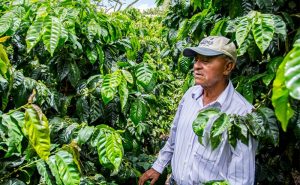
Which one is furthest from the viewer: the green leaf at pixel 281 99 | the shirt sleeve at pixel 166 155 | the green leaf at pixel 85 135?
the shirt sleeve at pixel 166 155

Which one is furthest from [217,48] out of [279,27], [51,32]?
[51,32]

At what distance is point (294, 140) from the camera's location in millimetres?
1984

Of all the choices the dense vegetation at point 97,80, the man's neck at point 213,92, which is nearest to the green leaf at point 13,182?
the dense vegetation at point 97,80

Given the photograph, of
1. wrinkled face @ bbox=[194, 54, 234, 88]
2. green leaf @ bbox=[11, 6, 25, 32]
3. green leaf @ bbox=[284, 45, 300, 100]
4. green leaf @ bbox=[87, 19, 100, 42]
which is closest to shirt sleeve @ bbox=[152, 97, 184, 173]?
wrinkled face @ bbox=[194, 54, 234, 88]

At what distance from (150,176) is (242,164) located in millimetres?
688

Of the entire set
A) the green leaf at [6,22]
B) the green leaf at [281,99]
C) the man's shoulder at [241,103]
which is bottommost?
the man's shoulder at [241,103]

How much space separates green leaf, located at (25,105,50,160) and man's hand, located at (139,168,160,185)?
1172mm

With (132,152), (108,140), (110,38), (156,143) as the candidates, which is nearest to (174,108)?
(156,143)

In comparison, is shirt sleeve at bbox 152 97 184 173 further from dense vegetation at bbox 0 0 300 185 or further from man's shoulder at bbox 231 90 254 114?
man's shoulder at bbox 231 90 254 114

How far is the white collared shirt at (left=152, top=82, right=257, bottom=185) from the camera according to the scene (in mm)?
1735

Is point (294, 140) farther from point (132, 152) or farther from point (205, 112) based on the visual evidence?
point (132, 152)

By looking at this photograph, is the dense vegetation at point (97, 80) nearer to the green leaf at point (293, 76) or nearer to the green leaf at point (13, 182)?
the green leaf at point (13, 182)

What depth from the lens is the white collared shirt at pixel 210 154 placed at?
5.69 feet

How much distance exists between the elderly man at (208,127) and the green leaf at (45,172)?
0.68 metres
